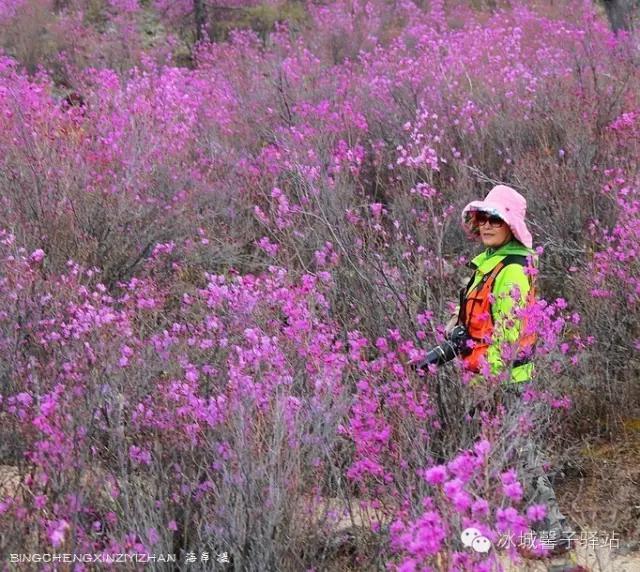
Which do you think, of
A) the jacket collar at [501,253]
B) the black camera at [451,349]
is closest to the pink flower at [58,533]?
the black camera at [451,349]

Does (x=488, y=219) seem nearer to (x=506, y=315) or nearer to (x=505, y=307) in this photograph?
(x=505, y=307)

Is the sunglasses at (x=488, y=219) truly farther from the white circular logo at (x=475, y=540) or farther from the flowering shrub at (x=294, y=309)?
the white circular logo at (x=475, y=540)

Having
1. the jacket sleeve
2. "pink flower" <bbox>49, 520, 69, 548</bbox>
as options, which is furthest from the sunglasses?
"pink flower" <bbox>49, 520, 69, 548</bbox>

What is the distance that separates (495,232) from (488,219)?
0.22 ft

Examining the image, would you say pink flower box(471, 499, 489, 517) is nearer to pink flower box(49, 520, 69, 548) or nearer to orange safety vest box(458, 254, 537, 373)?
pink flower box(49, 520, 69, 548)

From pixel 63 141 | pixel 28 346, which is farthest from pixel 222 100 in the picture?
pixel 28 346

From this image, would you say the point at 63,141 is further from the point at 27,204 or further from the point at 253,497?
the point at 253,497

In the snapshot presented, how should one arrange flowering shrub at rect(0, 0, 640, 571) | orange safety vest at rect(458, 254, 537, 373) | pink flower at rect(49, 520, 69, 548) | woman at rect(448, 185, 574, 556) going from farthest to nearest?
orange safety vest at rect(458, 254, 537, 373)
woman at rect(448, 185, 574, 556)
flowering shrub at rect(0, 0, 640, 571)
pink flower at rect(49, 520, 69, 548)

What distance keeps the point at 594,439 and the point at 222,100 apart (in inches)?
234

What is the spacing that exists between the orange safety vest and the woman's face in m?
0.10

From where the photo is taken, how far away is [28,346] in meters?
3.96

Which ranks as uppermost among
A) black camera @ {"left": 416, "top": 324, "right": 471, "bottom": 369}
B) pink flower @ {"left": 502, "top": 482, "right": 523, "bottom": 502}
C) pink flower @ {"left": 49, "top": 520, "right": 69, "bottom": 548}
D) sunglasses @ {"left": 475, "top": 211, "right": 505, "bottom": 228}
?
sunglasses @ {"left": 475, "top": 211, "right": 505, "bottom": 228}

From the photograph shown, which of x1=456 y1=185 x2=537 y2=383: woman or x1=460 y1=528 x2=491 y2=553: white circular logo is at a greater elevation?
x1=456 y1=185 x2=537 y2=383: woman

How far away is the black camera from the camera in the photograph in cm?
329
